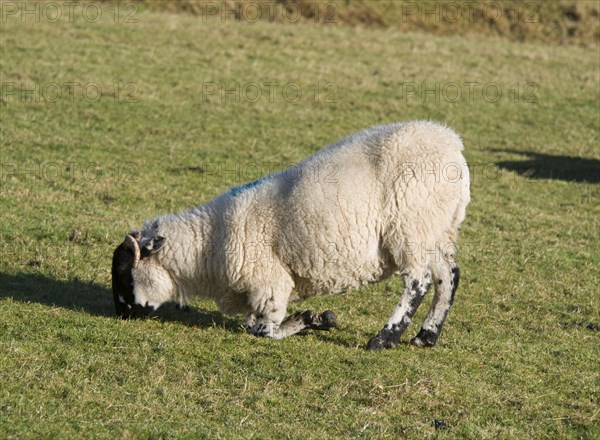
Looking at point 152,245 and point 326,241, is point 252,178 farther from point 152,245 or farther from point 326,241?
point 326,241

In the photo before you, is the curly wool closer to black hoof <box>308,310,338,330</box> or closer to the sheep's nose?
the sheep's nose

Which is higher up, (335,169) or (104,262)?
(335,169)

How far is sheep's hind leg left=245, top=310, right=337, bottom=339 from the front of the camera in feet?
28.9

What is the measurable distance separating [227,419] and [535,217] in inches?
354

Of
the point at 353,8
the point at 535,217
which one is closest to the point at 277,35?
the point at 353,8

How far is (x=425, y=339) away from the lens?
884cm

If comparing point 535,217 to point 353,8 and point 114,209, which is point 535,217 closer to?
point 114,209

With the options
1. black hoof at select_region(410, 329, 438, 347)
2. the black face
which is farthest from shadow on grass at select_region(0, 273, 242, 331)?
black hoof at select_region(410, 329, 438, 347)

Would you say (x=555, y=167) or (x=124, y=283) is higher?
(x=124, y=283)

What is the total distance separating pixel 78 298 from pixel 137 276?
0.99 metres

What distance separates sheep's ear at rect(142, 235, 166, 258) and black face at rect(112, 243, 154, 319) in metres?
0.14

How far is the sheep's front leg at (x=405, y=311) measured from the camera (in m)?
8.69

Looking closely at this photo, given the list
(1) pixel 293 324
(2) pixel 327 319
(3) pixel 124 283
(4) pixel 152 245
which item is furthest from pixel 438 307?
(3) pixel 124 283

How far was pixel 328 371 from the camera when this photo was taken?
7.87 meters
